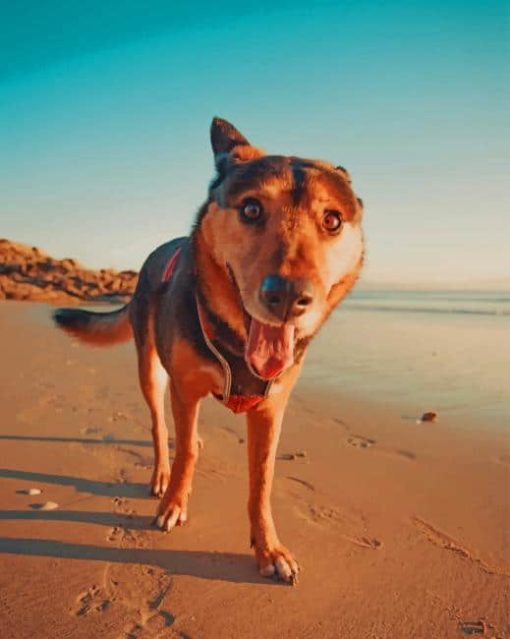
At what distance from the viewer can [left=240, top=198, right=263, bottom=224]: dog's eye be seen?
223cm

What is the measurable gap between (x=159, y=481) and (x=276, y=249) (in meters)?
1.88

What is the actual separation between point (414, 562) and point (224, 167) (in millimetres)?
2301

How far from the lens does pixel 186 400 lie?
9.00 feet

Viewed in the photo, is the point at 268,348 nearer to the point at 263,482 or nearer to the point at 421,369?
the point at 263,482

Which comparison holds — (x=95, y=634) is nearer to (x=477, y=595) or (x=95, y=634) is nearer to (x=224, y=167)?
(x=477, y=595)

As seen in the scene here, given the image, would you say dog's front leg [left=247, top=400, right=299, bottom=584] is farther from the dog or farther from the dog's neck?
the dog's neck

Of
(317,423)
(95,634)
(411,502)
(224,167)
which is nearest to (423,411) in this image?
(317,423)

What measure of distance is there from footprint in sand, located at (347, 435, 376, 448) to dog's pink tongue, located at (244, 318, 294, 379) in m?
2.15

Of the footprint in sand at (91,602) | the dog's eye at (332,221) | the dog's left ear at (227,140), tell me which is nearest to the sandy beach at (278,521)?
the footprint in sand at (91,602)

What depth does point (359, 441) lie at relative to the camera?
4.18 meters

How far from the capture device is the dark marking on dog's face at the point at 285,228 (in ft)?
6.59

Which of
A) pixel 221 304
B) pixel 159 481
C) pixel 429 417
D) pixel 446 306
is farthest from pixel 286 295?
pixel 446 306

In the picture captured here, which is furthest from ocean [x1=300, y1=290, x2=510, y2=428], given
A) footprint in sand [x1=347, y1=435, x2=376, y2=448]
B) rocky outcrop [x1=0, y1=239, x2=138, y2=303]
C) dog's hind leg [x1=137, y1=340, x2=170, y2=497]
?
rocky outcrop [x1=0, y1=239, x2=138, y2=303]

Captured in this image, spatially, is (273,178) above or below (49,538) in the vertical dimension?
above
